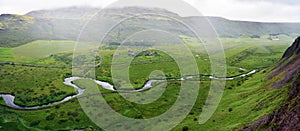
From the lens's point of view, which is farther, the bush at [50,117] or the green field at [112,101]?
the bush at [50,117]

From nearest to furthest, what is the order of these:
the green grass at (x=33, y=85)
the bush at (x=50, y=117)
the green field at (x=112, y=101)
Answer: the green field at (x=112, y=101), the bush at (x=50, y=117), the green grass at (x=33, y=85)

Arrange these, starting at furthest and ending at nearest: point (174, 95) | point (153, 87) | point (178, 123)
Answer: point (153, 87) → point (174, 95) → point (178, 123)

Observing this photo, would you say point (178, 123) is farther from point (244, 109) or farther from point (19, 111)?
point (19, 111)

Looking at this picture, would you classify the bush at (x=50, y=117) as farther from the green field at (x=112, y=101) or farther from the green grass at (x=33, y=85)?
the green grass at (x=33, y=85)

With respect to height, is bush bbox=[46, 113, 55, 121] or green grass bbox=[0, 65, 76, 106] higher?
bush bbox=[46, 113, 55, 121]

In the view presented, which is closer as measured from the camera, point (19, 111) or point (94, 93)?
point (19, 111)

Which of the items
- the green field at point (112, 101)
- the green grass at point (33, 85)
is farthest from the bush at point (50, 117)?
the green grass at point (33, 85)

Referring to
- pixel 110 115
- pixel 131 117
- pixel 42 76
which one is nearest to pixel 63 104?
pixel 110 115

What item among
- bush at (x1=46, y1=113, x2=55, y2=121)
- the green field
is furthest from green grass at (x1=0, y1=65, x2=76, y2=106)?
bush at (x1=46, y1=113, x2=55, y2=121)

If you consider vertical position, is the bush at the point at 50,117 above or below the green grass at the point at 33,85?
above

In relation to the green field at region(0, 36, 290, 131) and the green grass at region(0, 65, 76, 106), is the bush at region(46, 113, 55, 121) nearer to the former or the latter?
the green field at region(0, 36, 290, 131)

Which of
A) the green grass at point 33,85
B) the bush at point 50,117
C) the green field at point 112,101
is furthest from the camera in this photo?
the green grass at point 33,85
